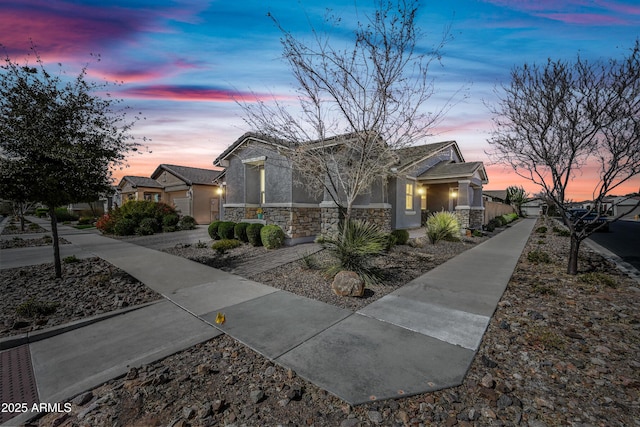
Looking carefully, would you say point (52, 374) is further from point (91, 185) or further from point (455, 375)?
point (91, 185)

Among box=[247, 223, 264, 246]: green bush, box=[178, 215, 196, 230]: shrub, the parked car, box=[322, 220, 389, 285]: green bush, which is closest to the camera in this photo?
box=[322, 220, 389, 285]: green bush

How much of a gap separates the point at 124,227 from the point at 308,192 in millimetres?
11055

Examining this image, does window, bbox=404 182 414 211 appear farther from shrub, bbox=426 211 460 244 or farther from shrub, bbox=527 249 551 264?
shrub, bbox=527 249 551 264

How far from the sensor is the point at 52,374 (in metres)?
3.04

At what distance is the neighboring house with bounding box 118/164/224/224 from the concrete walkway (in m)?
17.3

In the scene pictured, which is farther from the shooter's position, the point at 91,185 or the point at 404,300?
the point at 91,185

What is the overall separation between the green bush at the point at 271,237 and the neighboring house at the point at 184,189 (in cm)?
1257

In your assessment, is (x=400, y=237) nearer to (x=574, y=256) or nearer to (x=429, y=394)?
(x=574, y=256)

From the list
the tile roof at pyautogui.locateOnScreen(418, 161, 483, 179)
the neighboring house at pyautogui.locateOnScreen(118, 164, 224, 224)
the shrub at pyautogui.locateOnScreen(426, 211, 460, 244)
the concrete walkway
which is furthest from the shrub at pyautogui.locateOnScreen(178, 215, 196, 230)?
the tile roof at pyautogui.locateOnScreen(418, 161, 483, 179)

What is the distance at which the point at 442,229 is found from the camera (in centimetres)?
1226

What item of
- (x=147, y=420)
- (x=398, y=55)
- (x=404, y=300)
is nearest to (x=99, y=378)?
(x=147, y=420)

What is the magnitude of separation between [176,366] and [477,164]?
55.2 ft

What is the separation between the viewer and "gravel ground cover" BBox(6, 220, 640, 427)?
7.86ft

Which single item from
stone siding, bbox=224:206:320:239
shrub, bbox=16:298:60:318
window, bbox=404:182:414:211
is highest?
window, bbox=404:182:414:211
